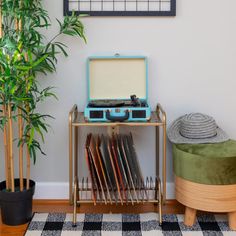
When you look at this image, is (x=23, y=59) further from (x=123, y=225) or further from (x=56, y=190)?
(x=123, y=225)

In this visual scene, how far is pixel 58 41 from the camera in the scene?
98.1 inches

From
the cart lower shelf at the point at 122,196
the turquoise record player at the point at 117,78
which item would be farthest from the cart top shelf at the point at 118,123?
the cart lower shelf at the point at 122,196

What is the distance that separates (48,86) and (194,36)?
0.98 m

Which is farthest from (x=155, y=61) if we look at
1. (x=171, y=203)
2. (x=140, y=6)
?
(x=171, y=203)

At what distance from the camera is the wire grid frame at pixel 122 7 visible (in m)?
2.45

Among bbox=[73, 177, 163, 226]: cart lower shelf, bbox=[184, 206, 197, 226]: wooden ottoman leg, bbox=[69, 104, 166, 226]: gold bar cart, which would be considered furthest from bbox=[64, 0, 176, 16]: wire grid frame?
bbox=[184, 206, 197, 226]: wooden ottoman leg

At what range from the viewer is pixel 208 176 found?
2160mm

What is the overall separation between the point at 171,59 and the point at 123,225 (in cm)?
107

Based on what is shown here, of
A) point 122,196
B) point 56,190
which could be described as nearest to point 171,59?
point 122,196

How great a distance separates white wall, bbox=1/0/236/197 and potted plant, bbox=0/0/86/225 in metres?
0.10

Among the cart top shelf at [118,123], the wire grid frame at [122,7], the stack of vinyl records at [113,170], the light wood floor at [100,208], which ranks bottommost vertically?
the light wood floor at [100,208]

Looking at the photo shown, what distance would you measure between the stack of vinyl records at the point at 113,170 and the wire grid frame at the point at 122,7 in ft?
2.57

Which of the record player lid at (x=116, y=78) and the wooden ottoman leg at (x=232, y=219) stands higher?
the record player lid at (x=116, y=78)

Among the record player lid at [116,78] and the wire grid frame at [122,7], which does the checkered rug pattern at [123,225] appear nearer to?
the record player lid at [116,78]
